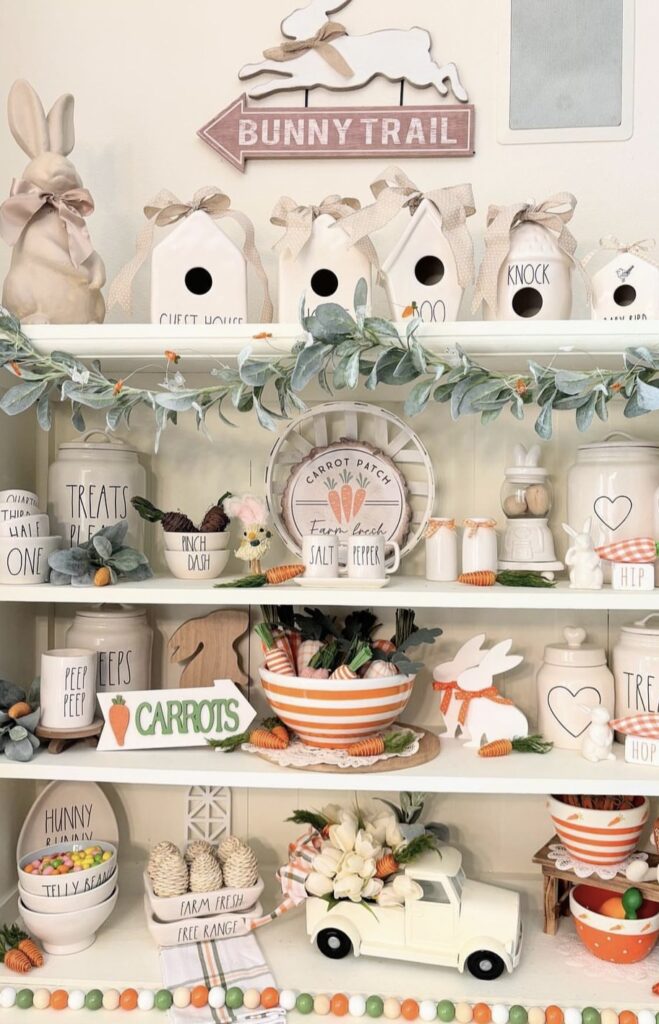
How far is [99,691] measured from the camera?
1.39m

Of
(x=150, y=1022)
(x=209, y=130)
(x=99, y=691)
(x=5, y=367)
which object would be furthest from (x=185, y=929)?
(x=209, y=130)

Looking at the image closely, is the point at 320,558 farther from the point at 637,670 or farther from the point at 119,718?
the point at 637,670

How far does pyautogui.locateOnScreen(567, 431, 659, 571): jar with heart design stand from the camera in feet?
4.38

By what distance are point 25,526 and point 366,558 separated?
53 cm

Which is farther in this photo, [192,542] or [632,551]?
[192,542]

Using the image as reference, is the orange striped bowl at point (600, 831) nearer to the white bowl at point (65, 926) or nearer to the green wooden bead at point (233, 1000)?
the green wooden bead at point (233, 1000)

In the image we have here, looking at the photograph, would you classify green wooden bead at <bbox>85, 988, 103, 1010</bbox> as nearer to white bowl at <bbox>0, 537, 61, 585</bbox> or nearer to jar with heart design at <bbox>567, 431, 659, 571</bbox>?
white bowl at <bbox>0, 537, 61, 585</bbox>

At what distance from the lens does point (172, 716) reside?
4.33 feet

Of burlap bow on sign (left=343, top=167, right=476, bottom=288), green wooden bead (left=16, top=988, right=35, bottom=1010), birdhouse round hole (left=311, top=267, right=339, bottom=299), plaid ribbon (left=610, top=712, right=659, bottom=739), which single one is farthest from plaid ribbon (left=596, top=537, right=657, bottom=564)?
green wooden bead (left=16, top=988, right=35, bottom=1010)

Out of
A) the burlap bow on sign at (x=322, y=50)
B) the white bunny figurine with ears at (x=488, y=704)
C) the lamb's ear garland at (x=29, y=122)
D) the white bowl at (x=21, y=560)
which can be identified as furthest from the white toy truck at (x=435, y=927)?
the burlap bow on sign at (x=322, y=50)

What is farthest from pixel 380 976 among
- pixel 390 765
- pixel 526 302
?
pixel 526 302

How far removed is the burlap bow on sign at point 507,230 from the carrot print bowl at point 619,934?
923 millimetres

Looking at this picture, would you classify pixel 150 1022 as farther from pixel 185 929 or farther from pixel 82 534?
pixel 82 534

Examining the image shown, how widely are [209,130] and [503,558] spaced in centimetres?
91
